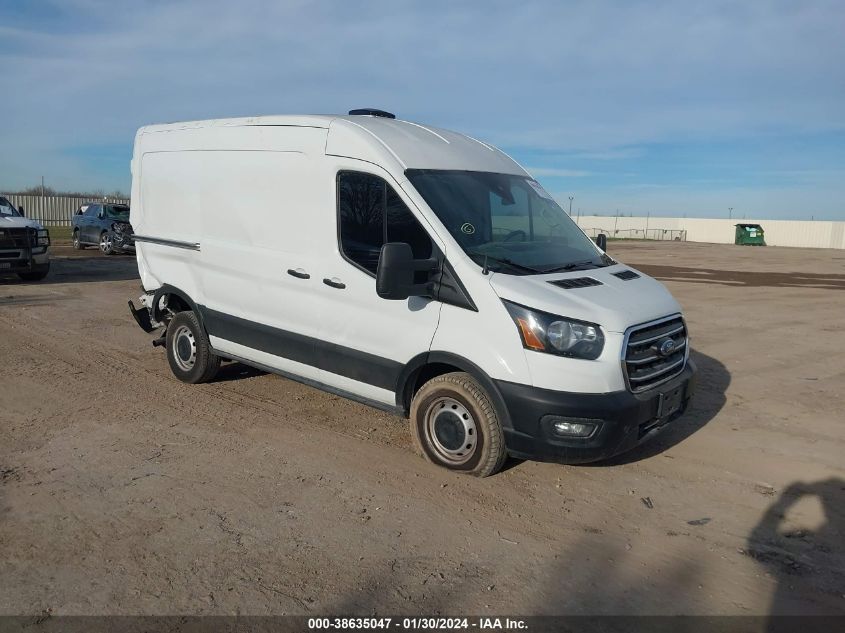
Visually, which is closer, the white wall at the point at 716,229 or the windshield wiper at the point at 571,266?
the windshield wiper at the point at 571,266

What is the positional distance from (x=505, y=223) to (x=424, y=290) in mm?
975

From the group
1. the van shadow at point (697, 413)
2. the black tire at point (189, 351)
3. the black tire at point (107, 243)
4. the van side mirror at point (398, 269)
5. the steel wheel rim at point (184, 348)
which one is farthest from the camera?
the black tire at point (107, 243)

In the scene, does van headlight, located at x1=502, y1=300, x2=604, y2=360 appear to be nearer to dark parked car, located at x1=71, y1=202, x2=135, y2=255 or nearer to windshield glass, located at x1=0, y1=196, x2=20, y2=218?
windshield glass, located at x1=0, y1=196, x2=20, y2=218

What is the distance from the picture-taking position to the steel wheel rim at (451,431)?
4758mm

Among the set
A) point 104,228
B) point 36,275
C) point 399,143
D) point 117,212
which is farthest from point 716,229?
point 399,143

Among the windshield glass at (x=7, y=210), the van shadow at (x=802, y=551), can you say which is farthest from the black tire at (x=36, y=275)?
the van shadow at (x=802, y=551)

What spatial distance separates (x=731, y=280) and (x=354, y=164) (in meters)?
18.1

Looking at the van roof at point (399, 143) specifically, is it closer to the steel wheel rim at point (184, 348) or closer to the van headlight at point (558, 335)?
the van headlight at point (558, 335)

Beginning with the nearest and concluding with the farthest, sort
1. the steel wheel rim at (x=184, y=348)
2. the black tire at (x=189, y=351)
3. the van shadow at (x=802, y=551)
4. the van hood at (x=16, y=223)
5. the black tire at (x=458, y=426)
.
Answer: the van shadow at (x=802, y=551), the black tire at (x=458, y=426), the black tire at (x=189, y=351), the steel wheel rim at (x=184, y=348), the van hood at (x=16, y=223)

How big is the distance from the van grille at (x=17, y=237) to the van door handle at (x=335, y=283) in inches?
473

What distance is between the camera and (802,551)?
396cm

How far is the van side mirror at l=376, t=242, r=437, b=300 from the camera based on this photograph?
4488mm

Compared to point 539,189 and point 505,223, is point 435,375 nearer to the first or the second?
point 505,223

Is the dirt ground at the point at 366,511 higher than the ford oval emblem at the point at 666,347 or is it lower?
lower
